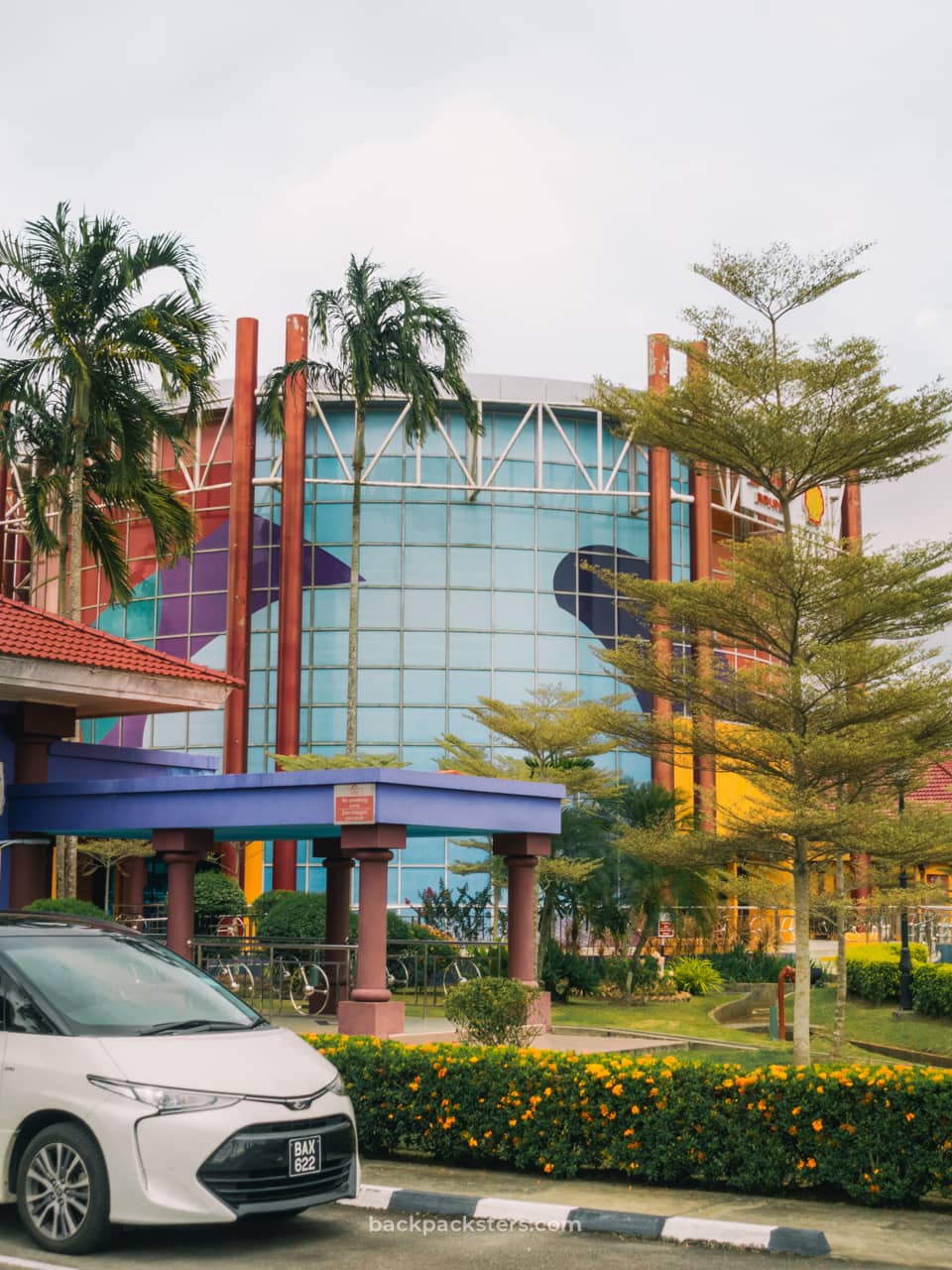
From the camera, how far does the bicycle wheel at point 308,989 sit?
21.4 meters

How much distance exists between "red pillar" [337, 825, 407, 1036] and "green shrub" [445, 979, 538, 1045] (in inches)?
104

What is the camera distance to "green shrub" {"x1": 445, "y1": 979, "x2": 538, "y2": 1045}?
13.9m

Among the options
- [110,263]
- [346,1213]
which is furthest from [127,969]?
[110,263]

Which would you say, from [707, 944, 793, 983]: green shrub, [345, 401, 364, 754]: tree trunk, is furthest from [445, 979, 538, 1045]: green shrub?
[345, 401, 364, 754]: tree trunk

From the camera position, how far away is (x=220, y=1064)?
7750 millimetres

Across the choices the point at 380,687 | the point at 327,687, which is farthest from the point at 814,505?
the point at 327,687

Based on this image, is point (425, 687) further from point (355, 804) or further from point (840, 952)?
point (355, 804)

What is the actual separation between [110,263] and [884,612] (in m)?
14.8

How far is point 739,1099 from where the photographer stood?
9.33 m

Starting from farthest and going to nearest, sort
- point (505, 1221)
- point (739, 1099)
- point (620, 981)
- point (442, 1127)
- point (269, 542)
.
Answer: point (269, 542) < point (620, 981) < point (442, 1127) < point (739, 1099) < point (505, 1221)

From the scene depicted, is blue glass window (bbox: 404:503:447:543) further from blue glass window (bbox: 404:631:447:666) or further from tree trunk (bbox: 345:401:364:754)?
tree trunk (bbox: 345:401:364:754)

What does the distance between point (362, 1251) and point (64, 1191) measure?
5.08 ft

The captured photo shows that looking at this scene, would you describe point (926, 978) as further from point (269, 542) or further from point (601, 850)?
point (269, 542)

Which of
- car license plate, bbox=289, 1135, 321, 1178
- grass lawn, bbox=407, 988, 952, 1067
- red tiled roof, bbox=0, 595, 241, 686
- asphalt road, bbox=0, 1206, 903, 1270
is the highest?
red tiled roof, bbox=0, 595, 241, 686
